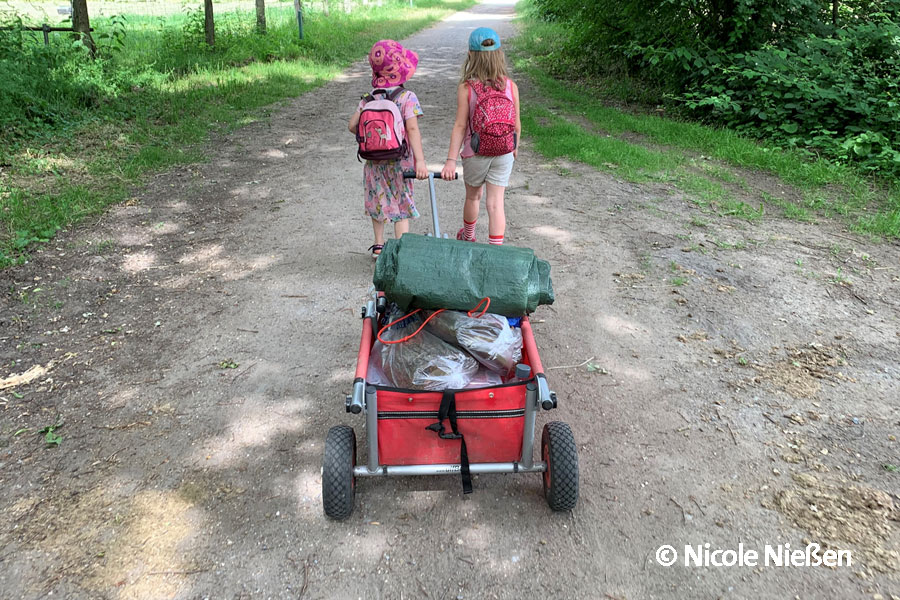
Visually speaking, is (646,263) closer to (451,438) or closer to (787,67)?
(451,438)

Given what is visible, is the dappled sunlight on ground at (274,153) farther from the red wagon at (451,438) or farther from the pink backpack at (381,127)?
the red wagon at (451,438)

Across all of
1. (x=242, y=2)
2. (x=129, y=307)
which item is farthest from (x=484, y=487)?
(x=242, y=2)

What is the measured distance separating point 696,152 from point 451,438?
692cm

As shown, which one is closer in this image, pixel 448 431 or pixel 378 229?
pixel 448 431

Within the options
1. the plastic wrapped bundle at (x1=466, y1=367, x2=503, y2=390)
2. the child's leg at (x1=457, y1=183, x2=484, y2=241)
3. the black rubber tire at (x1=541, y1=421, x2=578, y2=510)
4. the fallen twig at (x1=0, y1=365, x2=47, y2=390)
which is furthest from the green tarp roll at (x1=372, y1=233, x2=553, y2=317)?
the fallen twig at (x1=0, y1=365, x2=47, y2=390)

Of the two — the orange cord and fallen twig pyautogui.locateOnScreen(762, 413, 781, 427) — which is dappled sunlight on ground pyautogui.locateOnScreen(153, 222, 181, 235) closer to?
the orange cord

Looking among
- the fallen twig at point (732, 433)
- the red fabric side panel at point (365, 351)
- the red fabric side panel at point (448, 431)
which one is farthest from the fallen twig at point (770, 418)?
the red fabric side panel at point (365, 351)

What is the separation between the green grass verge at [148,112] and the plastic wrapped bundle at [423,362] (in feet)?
12.4

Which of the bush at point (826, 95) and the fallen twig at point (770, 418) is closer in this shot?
the fallen twig at point (770, 418)

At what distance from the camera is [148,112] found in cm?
908

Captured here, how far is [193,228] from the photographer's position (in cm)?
576

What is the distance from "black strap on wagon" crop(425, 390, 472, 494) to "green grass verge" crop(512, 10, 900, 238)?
4.53 m

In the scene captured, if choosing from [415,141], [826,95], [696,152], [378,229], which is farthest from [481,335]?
[826,95]

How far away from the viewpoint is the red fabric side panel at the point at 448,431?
2.49 meters
